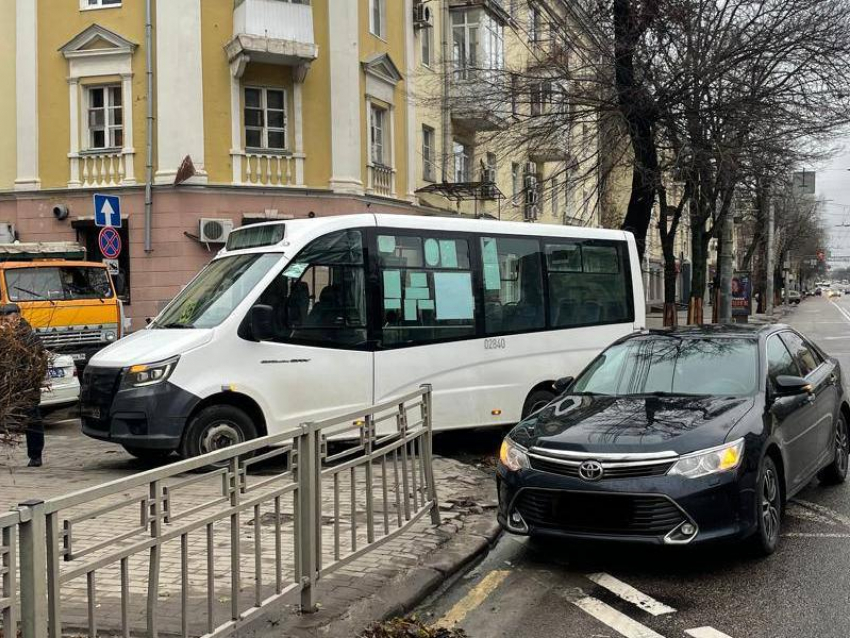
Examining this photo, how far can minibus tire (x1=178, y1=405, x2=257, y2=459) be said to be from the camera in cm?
839

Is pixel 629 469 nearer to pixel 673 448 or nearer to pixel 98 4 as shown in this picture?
pixel 673 448

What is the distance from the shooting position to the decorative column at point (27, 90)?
69.3 ft

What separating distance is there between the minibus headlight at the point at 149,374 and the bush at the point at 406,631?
4428 mm

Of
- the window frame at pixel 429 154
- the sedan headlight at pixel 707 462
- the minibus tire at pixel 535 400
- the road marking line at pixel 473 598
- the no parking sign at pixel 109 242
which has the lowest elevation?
the road marking line at pixel 473 598

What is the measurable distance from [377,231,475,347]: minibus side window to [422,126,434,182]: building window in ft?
52.2

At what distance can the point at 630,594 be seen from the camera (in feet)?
16.9

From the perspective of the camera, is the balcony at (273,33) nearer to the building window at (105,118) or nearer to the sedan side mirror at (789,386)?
the building window at (105,118)

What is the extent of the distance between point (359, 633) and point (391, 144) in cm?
2015

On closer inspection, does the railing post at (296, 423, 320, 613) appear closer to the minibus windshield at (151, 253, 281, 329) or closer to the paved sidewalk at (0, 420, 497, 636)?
the paved sidewalk at (0, 420, 497, 636)

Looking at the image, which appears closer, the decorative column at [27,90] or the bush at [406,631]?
the bush at [406,631]

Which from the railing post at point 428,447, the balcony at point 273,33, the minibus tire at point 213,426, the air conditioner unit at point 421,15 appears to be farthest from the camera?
the air conditioner unit at point 421,15

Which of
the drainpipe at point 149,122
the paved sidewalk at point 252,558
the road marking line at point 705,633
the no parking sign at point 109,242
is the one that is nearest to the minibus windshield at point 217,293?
the paved sidewalk at point 252,558

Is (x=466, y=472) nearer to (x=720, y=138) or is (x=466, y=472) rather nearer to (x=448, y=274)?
(x=448, y=274)

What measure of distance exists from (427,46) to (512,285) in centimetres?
1746
